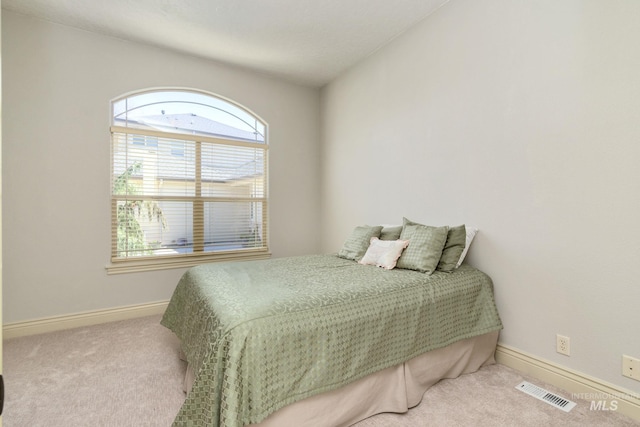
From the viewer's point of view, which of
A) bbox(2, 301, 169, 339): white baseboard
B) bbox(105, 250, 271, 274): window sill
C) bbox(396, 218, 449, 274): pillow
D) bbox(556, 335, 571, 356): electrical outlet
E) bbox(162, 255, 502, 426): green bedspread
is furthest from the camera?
bbox(105, 250, 271, 274): window sill

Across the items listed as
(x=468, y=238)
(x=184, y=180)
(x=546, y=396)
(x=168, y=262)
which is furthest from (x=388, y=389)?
(x=184, y=180)

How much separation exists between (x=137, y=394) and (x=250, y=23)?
119 inches

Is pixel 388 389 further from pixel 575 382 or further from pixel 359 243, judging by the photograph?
pixel 359 243

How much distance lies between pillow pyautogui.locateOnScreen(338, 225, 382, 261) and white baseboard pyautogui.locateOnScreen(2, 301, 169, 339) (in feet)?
6.65

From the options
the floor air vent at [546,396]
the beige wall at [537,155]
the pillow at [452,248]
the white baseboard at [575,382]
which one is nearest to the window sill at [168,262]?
the beige wall at [537,155]

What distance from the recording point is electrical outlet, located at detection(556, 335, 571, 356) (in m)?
2.14

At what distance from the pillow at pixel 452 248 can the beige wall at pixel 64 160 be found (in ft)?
8.88

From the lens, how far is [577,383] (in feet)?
6.86

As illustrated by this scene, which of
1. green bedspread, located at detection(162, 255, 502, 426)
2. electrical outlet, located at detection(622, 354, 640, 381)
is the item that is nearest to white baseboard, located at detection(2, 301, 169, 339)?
green bedspread, located at detection(162, 255, 502, 426)

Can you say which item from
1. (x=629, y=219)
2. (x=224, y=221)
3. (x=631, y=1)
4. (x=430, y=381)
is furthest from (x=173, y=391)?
(x=631, y=1)

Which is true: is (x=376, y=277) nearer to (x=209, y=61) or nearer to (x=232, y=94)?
(x=232, y=94)

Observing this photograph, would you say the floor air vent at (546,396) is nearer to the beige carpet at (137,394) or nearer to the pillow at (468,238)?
the beige carpet at (137,394)

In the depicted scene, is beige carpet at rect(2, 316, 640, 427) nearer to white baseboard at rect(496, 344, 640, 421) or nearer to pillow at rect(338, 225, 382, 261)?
white baseboard at rect(496, 344, 640, 421)

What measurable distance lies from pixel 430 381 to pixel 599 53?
7.28ft
